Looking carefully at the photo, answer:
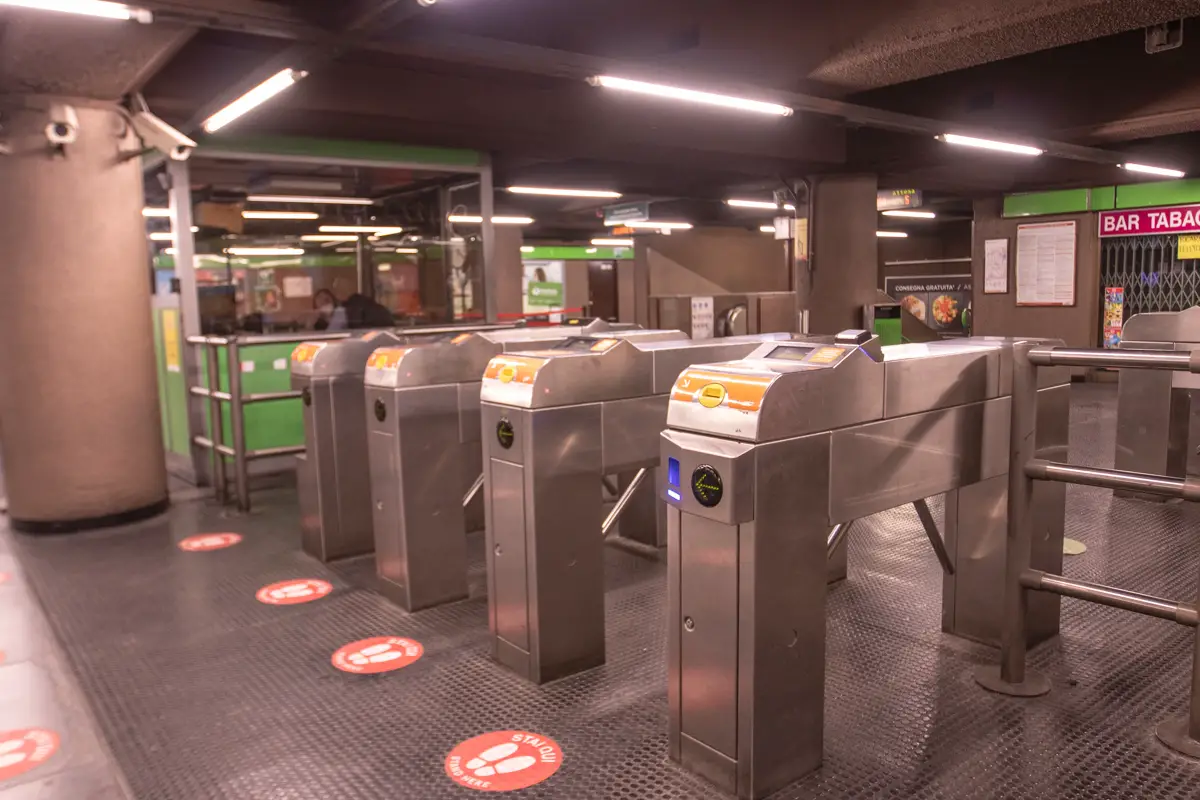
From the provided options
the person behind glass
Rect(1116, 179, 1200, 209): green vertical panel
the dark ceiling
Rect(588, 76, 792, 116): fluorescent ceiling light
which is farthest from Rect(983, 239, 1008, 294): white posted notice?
the person behind glass

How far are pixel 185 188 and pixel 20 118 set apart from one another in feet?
3.32

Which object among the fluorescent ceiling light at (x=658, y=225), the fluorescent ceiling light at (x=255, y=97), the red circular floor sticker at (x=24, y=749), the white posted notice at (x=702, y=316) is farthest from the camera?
the fluorescent ceiling light at (x=658, y=225)

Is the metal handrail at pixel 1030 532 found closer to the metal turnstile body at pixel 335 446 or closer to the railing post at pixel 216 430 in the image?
the metal turnstile body at pixel 335 446

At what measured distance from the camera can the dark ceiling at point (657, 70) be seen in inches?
138

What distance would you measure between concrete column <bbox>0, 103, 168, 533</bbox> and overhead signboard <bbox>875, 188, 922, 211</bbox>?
22.7 ft

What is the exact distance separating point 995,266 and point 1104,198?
4.17 feet

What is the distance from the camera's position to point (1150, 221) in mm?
8727

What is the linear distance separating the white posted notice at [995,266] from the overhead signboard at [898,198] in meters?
1.55

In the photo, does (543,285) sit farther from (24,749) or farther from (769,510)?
(769,510)

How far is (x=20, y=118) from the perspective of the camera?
13.0ft

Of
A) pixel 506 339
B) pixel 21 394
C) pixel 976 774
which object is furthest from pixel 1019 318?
pixel 21 394

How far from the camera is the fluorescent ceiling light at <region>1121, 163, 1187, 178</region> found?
7.55 m

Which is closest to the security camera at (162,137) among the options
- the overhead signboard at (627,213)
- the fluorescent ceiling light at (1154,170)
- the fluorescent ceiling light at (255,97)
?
the fluorescent ceiling light at (255,97)

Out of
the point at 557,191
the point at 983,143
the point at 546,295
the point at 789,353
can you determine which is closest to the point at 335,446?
the point at 789,353
